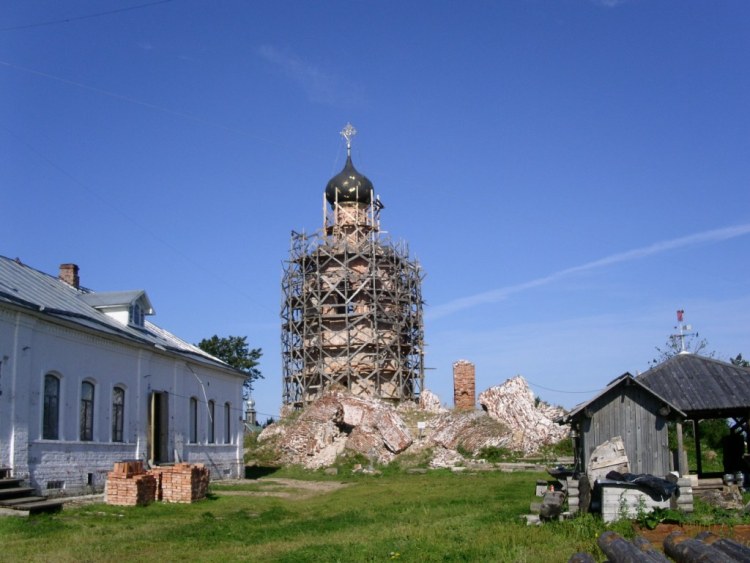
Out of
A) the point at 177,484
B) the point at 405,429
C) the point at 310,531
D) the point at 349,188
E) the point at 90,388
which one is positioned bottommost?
the point at 310,531

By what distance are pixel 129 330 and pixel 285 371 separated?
23966 millimetres

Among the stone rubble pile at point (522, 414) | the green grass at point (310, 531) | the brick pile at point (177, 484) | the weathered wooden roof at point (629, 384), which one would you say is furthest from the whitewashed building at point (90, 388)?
the stone rubble pile at point (522, 414)

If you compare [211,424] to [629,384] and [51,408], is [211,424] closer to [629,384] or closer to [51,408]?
[51,408]

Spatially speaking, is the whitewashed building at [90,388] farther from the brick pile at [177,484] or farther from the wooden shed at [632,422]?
the wooden shed at [632,422]

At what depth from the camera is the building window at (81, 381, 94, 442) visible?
22.5 m

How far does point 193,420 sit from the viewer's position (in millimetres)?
29781

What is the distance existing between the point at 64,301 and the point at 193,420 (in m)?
7.48

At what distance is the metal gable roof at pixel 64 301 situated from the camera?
2062 centimetres

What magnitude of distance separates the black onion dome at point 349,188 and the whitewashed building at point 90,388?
20822 mm

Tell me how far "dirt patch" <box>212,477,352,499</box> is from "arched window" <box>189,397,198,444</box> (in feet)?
6.06

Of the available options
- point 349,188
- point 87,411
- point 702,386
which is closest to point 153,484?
point 87,411

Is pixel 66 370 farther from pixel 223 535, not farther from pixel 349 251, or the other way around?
pixel 349 251

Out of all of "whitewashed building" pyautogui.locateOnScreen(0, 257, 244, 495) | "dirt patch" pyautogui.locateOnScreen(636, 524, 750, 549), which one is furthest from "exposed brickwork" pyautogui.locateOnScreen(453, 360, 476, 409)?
"dirt patch" pyautogui.locateOnScreen(636, 524, 750, 549)

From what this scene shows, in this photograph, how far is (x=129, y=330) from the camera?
26.1 meters
